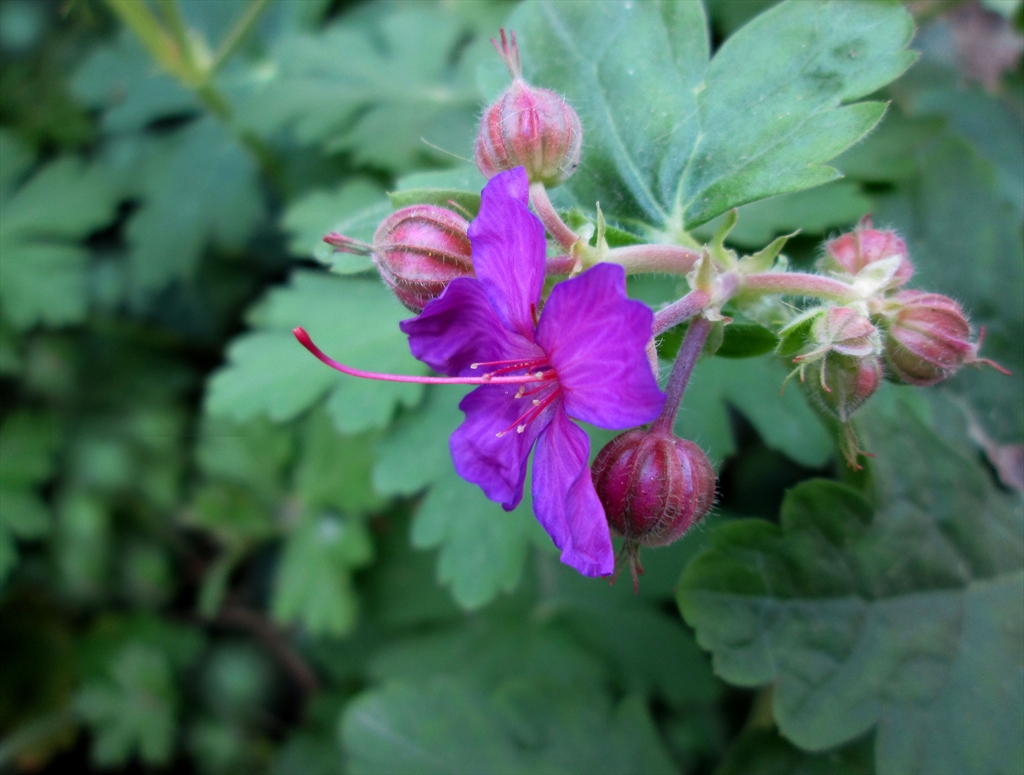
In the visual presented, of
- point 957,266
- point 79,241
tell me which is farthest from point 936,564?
point 79,241

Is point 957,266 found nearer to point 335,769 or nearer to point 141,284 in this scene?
point 335,769

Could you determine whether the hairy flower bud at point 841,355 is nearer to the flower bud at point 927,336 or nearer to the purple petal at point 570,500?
the flower bud at point 927,336

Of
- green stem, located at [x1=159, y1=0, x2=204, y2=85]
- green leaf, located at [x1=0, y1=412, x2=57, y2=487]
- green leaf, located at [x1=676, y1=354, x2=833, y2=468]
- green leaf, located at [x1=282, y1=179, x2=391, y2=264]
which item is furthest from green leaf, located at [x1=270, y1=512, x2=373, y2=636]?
green stem, located at [x1=159, y1=0, x2=204, y2=85]

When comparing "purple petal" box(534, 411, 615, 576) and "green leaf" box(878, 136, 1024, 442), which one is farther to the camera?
"green leaf" box(878, 136, 1024, 442)

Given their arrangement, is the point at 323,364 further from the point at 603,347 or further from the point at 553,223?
the point at 603,347

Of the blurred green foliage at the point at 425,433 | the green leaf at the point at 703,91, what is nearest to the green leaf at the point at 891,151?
the blurred green foliage at the point at 425,433

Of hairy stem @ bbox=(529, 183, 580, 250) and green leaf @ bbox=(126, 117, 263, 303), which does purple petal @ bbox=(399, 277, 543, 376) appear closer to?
hairy stem @ bbox=(529, 183, 580, 250)
